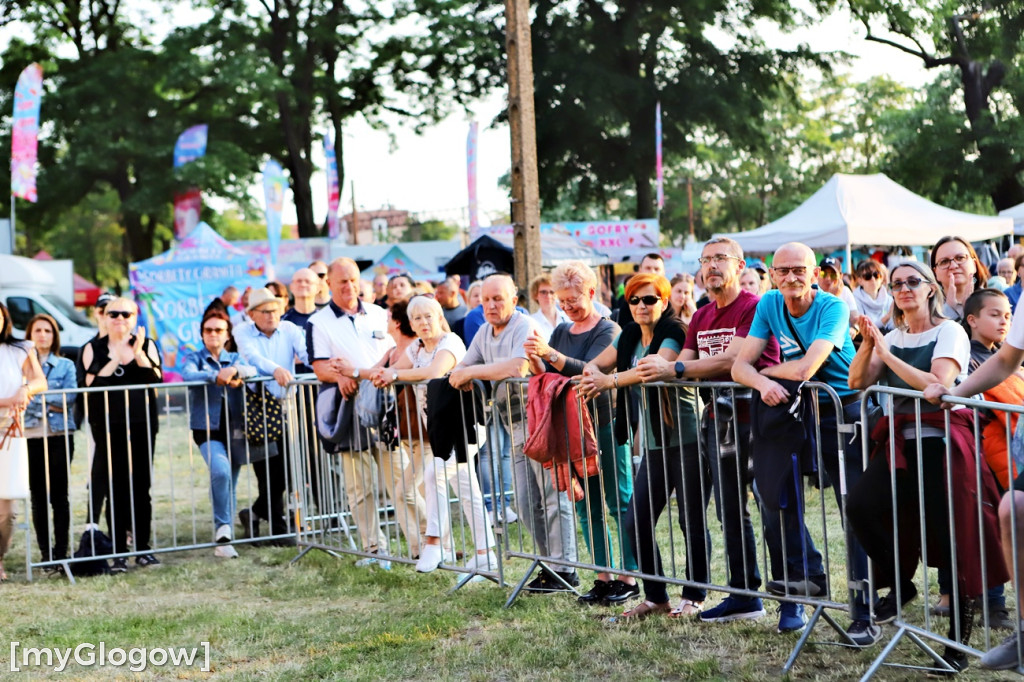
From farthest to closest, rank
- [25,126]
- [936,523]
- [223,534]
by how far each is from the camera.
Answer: [25,126], [223,534], [936,523]

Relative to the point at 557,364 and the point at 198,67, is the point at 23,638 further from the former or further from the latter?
the point at 198,67

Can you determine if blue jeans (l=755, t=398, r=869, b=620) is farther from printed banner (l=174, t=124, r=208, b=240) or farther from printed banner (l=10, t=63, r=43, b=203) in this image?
printed banner (l=174, t=124, r=208, b=240)

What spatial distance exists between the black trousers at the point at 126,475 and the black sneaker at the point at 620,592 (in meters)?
3.65

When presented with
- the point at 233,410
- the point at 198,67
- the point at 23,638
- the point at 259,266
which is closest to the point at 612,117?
the point at 198,67

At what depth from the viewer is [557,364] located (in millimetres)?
6312

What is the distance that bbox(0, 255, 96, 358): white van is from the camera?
23.4m

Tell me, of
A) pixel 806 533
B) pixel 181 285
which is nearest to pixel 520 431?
pixel 806 533

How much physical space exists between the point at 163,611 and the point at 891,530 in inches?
162

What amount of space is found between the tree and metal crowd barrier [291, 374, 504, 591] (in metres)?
25.6

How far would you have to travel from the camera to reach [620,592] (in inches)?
252

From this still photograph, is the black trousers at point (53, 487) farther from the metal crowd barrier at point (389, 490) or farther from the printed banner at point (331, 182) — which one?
the printed banner at point (331, 182)

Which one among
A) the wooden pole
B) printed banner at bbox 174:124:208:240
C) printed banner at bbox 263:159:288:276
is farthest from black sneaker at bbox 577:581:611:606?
printed banner at bbox 174:124:208:240

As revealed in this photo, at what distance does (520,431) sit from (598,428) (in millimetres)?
511

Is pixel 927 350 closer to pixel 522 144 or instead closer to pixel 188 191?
pixel 522 144
